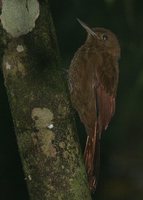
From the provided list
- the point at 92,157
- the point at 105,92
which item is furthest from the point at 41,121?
the point at 105,92

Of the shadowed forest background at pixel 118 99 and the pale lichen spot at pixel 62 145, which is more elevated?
the pale lichen spot at pixel 62 145

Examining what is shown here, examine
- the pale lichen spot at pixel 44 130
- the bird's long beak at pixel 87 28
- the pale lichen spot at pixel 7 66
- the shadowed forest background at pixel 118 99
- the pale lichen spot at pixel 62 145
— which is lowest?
the shadowed forest background at pixel 118 99

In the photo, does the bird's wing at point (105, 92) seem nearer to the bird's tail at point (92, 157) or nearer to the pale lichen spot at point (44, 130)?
the bird's tail at point (92, 157)

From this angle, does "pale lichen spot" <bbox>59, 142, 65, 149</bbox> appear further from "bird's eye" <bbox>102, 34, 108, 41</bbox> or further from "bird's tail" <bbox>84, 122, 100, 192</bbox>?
"bird's eye" <bbox>102, 34, 108, 41</bbox>

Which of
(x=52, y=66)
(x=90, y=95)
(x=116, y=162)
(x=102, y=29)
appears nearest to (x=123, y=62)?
(x=102, y=29)

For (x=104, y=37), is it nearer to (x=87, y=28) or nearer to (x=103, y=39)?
(x=103, y=39)

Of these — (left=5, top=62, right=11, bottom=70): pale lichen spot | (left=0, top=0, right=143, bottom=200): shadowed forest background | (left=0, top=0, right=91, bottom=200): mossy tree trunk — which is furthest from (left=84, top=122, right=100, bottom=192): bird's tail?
(left=5, top=62, right=11, bottom=70): pale lichen spot

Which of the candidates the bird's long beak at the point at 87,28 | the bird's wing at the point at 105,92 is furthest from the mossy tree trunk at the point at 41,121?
the bird's long beak at the point at 87,28
